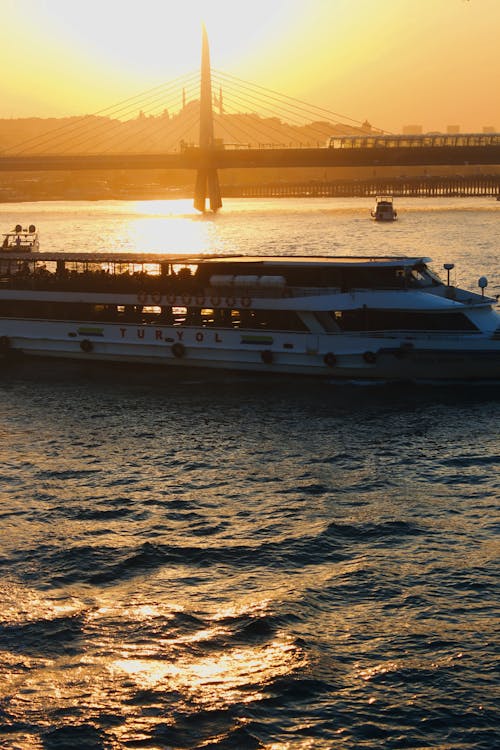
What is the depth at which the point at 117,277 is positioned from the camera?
150ft

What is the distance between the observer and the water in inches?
687

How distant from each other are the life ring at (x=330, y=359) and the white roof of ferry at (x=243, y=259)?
11.8 ft

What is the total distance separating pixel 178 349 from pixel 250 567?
2070 centimetres

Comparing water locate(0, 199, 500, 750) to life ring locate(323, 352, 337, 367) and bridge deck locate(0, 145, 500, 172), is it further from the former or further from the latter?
bridge deck locate(0, 145, 500, 172)

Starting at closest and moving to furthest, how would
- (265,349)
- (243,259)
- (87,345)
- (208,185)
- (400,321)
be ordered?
1. (400,321)
2. (265,349)
3. (243,259)
4. (87,345)
5. (208,185)

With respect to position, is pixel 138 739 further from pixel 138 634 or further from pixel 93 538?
pixel 93 538

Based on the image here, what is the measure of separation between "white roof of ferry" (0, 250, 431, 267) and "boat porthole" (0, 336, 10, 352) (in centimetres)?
386

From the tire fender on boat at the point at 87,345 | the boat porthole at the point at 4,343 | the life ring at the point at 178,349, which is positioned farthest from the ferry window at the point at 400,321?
the boat porthole at the point at 4,343

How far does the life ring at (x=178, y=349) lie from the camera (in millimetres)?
42562

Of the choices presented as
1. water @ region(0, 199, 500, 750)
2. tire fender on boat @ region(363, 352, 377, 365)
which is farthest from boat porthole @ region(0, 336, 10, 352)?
tire fender on boat @ region(363, 352, 377, 365)

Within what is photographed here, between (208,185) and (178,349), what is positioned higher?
(208,185)

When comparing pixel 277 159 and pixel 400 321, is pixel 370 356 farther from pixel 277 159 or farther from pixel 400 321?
pixel 277 159

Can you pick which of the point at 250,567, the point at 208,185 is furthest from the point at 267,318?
the point at 208,185

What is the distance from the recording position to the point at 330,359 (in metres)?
40.0
